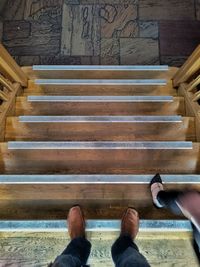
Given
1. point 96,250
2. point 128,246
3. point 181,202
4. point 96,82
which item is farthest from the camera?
→ point 96,82

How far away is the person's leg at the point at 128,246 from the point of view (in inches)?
45.9

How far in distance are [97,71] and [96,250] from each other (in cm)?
139

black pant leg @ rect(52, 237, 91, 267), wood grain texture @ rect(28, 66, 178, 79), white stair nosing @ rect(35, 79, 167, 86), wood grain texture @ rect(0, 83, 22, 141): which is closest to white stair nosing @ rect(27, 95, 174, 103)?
wood grain texture @ rect(0, 83, 22, 141)

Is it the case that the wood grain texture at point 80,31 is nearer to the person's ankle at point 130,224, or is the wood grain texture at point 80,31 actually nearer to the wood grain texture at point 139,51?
the wood grain texture at point 139,51

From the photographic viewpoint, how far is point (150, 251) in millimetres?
1410

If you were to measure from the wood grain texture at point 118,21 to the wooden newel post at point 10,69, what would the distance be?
916mm

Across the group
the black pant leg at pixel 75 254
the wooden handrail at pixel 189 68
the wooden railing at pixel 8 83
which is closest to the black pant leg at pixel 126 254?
the black pant leg at pixel 75 254

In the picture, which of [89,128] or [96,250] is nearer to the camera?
[96,250]

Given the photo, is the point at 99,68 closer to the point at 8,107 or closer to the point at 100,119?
the point at 100,119

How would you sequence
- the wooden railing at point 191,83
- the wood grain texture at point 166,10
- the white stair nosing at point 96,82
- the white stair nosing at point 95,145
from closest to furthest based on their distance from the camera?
the white stair nosing at point 95,145 < the wooden railing at point 191,83 < the white stair nosing at point 96,82 < the wood grain texture at point 166,10

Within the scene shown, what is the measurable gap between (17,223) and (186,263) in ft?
2.57

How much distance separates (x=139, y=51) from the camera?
263cm

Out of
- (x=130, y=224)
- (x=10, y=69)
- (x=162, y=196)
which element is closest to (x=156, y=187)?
(x=162, y=196)

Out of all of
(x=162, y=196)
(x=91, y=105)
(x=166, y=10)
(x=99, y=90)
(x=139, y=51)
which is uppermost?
(x=166, y=10)
